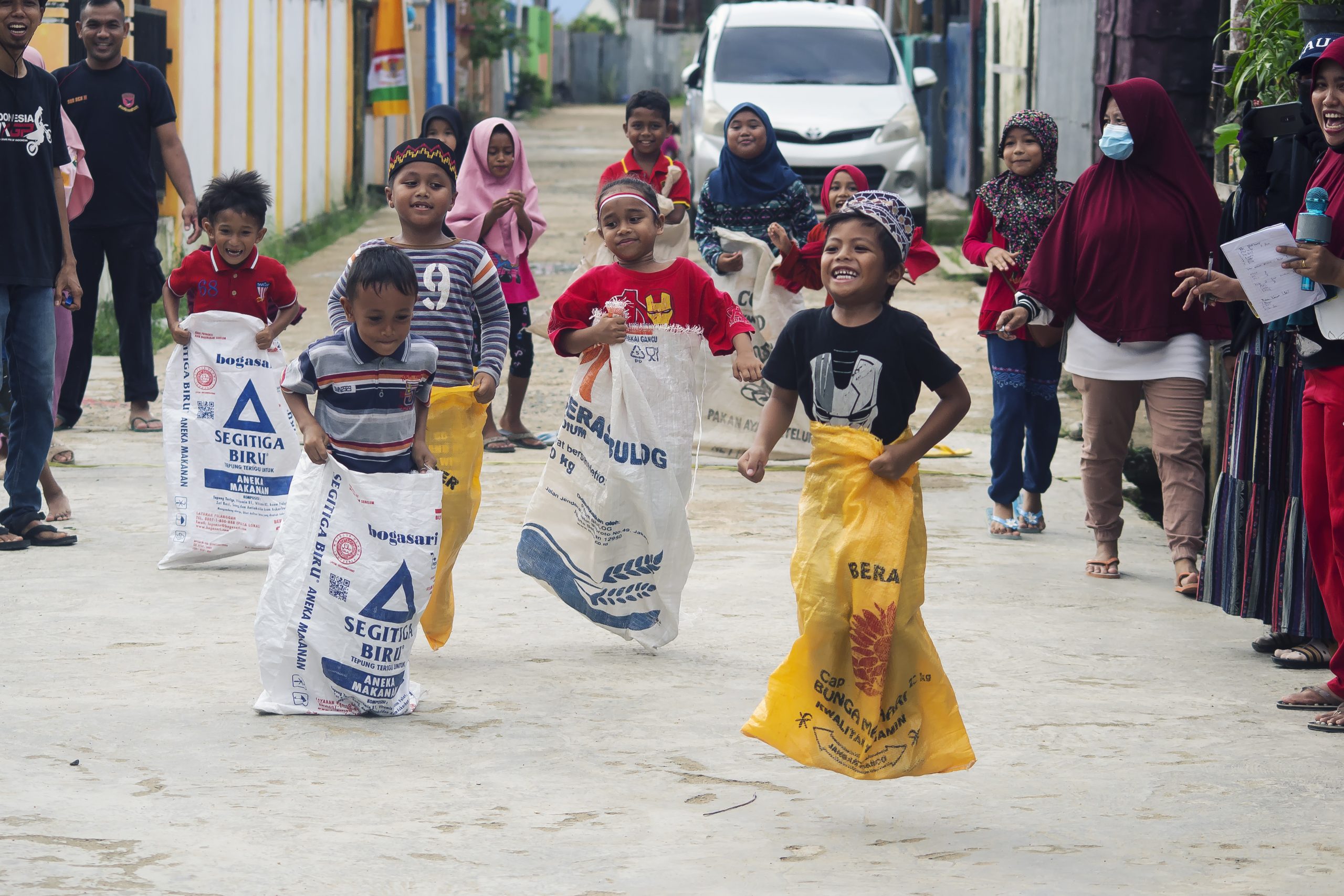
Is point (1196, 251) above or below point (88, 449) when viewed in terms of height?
above

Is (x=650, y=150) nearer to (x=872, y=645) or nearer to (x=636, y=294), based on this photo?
(x=636, y=294)

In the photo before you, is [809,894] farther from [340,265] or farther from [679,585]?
[340,265]

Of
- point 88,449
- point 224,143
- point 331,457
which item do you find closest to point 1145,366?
point 331,457

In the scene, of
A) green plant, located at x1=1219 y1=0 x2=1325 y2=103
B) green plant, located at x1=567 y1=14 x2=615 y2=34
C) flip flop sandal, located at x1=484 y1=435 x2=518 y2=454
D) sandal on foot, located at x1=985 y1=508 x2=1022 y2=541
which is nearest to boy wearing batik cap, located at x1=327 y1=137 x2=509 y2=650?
sandal on foot, located at x1=985 y1=508 x2=1022 y2=541

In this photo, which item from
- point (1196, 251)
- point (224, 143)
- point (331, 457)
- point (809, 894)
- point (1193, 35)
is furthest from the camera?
point (224, 143)

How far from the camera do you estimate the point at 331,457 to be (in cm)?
438

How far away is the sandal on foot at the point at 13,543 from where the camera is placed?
6156 millimetres

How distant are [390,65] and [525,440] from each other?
1198 centimetres

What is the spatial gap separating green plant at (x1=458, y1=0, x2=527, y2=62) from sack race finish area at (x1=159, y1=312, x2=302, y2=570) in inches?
1001

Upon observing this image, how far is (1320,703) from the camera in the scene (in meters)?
4.70

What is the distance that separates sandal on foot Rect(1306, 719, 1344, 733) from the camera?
448 centimetres

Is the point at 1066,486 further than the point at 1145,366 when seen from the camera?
Yes

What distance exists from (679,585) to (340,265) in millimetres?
10736

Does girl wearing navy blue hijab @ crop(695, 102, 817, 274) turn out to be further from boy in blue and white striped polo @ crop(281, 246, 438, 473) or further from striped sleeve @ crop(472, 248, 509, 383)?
boy in blue and white striped polo @ crop(281, 246, 438, 473)
